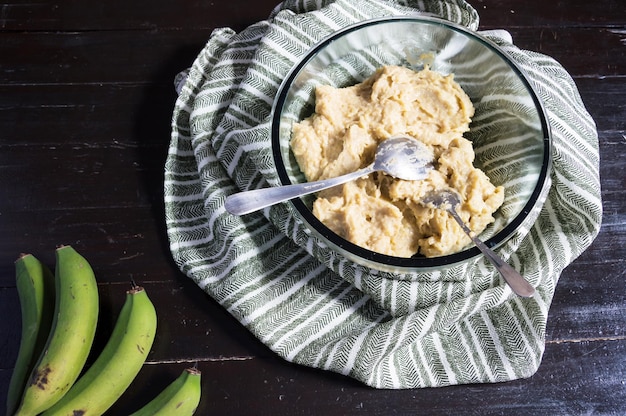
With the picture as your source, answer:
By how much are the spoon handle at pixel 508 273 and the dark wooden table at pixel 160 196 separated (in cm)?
30

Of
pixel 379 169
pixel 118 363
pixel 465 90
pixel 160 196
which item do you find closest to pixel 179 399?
pixel 118 363

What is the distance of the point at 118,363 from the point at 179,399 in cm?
13

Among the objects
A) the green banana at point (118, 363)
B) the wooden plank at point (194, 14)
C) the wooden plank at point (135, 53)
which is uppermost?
the wooden plank at point (194, 14)

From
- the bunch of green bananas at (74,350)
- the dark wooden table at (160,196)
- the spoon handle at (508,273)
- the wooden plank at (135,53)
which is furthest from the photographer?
the wooden plank at (135,53)

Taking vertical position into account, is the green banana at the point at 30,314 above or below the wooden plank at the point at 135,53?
below

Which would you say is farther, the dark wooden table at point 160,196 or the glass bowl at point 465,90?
the dark wooden table at point 160,196

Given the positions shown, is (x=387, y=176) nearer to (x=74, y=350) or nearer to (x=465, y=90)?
(x=465, y=90)

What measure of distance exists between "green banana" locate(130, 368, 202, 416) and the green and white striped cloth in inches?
6.0

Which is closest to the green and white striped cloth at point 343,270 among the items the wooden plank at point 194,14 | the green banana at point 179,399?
the green banana at point 179,399

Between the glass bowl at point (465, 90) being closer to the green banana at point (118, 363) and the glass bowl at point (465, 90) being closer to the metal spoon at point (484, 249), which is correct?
the metal spoon at point (484, 249)

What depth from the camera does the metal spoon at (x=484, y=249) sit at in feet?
3.55

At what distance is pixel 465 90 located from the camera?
53.7 inches

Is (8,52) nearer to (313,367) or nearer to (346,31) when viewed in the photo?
(346,31)

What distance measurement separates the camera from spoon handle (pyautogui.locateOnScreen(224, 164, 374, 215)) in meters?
1.15
